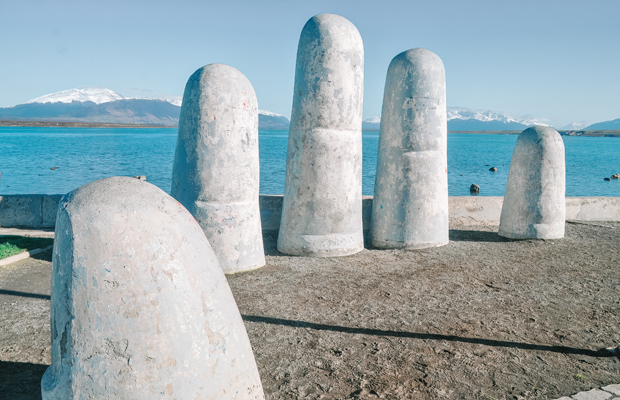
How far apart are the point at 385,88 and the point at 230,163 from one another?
3.06 meters

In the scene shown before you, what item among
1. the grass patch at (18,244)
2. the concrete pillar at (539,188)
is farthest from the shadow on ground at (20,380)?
the concrete pillar at (539,188)

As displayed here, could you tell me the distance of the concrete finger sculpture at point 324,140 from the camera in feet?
21.8

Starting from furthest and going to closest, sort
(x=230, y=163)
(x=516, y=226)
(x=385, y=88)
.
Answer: (x=516, y=226), (x=385, y=88), (x=230, y=163)

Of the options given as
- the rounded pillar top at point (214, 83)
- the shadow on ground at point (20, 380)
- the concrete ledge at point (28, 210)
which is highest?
the rounded pillar top at point (214, 83)

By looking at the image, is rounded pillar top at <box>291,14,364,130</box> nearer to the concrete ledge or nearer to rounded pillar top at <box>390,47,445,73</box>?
rounded pillar top at <box>390,47,445,73</box>

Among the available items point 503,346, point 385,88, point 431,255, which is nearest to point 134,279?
point 503,346

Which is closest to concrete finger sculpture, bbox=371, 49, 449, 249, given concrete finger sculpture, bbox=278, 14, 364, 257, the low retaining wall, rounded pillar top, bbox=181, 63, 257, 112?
concrete finger sculpture, bbox=278, 14, 364, 257

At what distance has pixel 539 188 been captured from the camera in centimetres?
796

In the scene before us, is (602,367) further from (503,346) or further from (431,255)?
(431,255)

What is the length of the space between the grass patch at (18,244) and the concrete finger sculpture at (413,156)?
5.10 m

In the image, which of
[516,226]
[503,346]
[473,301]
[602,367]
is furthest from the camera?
[516,226]

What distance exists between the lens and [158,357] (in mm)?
2133

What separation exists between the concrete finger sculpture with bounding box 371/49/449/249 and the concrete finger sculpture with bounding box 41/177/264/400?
17.7ft

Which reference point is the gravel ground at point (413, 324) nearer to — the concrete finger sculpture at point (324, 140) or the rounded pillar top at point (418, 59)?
the concrete finger sculpture at point (324, 140)
